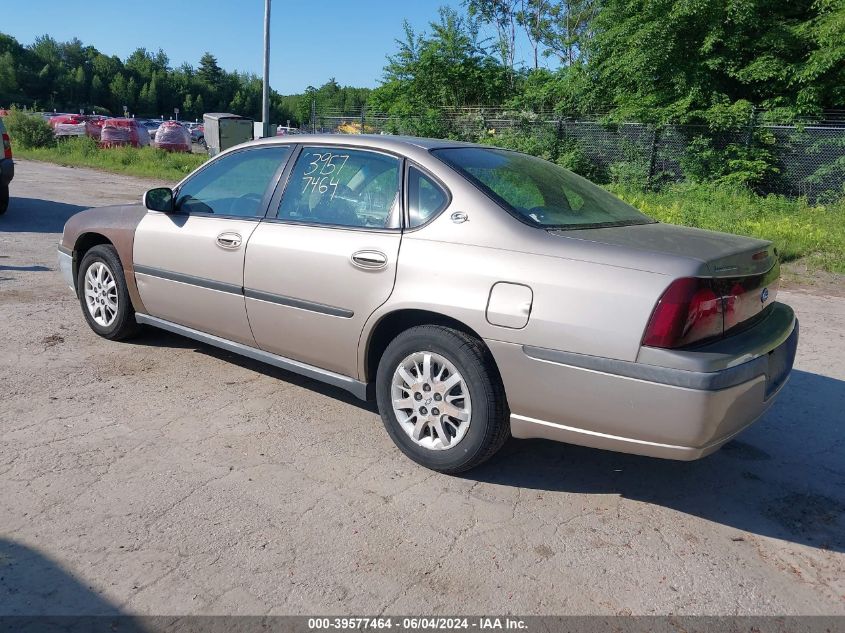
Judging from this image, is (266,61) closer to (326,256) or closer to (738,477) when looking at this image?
(326,256)

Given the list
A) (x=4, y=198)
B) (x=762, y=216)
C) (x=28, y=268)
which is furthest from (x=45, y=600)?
(x=762, y=216)

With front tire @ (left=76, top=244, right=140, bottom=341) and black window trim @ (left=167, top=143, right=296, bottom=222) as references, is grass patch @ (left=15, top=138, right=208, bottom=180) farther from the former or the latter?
black window trim @ (left=167, top=143, right=296, bottom=222)

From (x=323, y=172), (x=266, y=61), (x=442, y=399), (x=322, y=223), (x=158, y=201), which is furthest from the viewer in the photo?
(x=266, y=61)

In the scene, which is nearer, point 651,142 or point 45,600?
point 45,600

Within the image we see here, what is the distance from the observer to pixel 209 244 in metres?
4.34

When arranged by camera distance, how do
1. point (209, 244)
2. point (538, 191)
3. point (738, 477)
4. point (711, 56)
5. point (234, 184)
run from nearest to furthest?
point (738, 477), point (538, 191), point (209, 244), point (234, 184), point (711, 56)

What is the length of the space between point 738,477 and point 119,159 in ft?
78.9

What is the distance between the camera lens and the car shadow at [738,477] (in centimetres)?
319

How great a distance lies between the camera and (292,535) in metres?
2.89

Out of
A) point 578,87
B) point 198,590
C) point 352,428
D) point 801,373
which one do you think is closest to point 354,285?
point 352,428

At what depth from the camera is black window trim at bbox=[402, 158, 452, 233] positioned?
3502 millimetres

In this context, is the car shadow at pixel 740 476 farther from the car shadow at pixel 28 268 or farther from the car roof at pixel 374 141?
the car shadow at pixel 28 268

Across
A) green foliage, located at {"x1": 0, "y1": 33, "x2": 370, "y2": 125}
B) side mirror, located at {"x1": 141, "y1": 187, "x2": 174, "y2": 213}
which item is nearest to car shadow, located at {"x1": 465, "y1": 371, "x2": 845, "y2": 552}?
side mirror, located at {"x1": 141, "y1": 187, "x2": 174, "y2": 213}

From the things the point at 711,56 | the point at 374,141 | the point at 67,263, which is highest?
the point at 711,56
